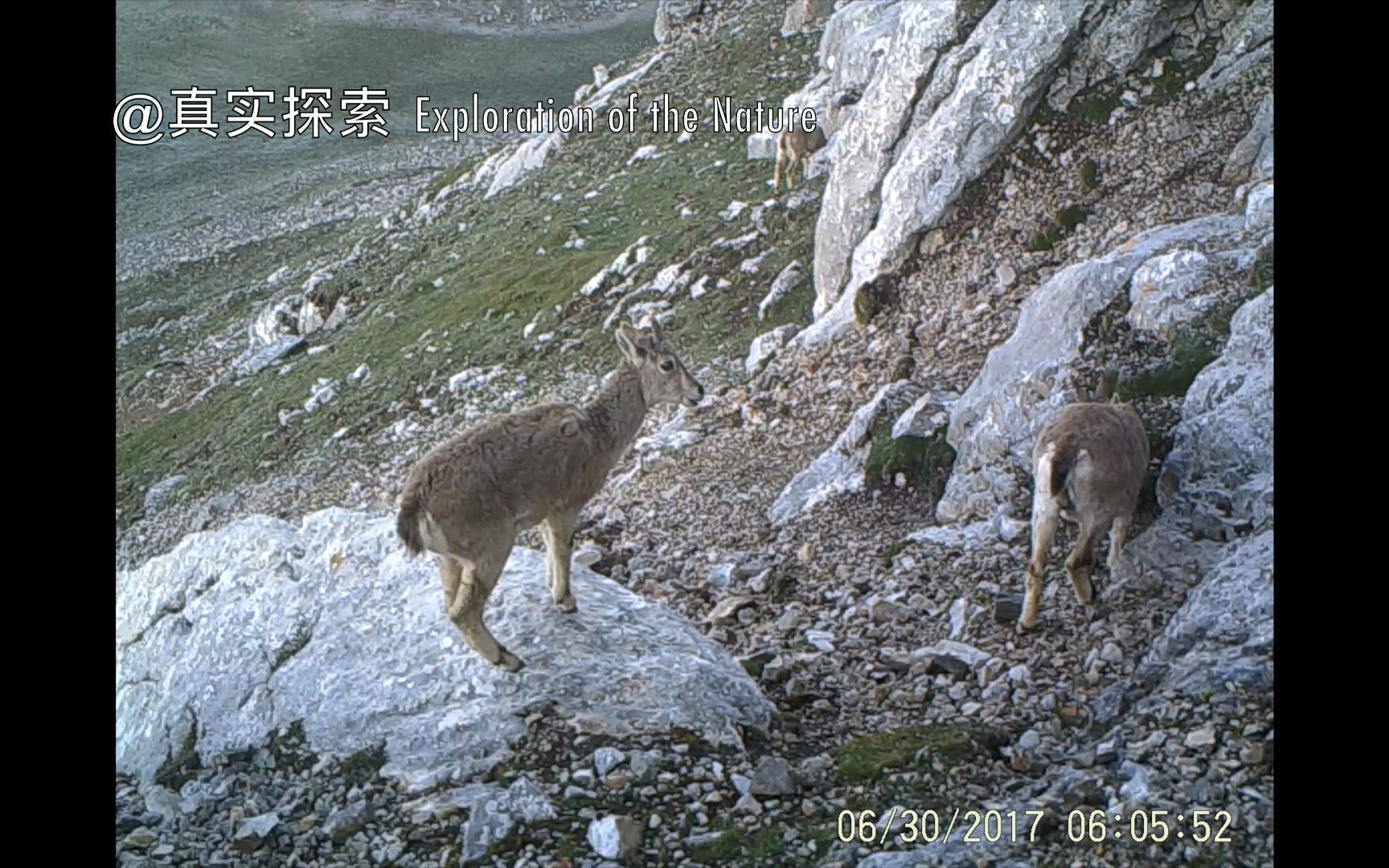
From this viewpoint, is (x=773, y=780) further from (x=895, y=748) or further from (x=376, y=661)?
(x=376, y=661)

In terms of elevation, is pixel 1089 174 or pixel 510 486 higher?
pixel 1089 174

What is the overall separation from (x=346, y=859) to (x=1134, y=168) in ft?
28.2

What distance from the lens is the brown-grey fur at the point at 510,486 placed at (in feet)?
23.7

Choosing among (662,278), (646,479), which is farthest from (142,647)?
(662,278)

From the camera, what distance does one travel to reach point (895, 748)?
700 centimetres

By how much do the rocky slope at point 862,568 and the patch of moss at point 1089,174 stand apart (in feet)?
0.12

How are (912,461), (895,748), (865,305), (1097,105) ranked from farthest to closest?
(865,305)
(1097,105)
(912,461)
(895,748)

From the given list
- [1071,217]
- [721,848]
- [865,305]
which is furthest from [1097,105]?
[721,848]

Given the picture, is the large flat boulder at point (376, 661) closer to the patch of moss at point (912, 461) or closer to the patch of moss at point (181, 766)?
the patch of moss at point (181, 766)

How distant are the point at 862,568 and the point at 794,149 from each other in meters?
5.96

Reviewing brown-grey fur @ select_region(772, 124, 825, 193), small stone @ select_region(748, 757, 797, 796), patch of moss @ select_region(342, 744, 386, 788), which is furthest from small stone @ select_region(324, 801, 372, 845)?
brown-grey fur @ select_region(772, 124, 825, 193)

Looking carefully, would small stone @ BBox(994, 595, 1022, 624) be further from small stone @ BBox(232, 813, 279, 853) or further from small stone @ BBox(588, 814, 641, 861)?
small stone @ BBox(232, 813, 279, 853)
